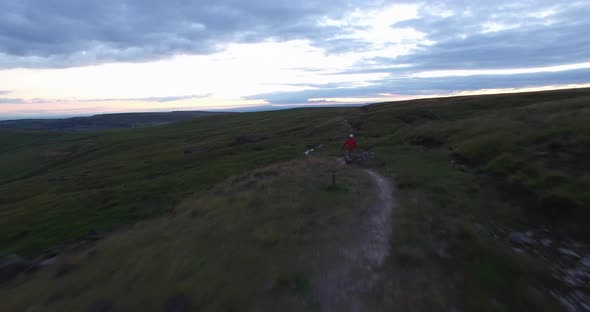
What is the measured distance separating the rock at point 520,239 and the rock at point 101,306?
639 inches

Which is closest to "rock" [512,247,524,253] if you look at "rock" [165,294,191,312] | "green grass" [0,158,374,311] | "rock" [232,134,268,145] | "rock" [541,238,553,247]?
"rock" [541,238,553,247]

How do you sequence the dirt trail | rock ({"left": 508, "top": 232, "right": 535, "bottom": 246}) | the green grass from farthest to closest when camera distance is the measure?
1. rock ({"left": 508, "top": 232, "right": 535, "bottom": 246})
2. the green grass
3. the dirt trail

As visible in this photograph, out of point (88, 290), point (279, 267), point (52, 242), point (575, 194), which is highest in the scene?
point (575, 194)

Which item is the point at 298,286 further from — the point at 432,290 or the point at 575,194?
the point at 575,194

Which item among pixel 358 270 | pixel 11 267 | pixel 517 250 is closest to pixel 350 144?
pixel 517 250

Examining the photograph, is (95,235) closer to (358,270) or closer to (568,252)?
(358,270)

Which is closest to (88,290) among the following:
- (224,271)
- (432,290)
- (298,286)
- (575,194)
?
(224,271)

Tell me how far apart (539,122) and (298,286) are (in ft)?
103

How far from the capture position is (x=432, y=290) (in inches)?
385

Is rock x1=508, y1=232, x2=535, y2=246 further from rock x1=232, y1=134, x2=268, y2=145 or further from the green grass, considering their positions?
rock x1=232, y1=134, x2=268, y2=145

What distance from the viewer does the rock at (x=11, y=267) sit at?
1564 centimetres

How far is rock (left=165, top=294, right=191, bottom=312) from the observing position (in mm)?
10234

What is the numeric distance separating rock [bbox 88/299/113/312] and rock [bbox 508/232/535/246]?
16237 millimetres

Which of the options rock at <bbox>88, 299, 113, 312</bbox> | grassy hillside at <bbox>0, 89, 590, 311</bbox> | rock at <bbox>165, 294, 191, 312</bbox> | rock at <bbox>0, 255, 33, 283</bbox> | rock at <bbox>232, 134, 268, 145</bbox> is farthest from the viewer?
rock at <bbox>232, 134, 268, 145</bbox>
